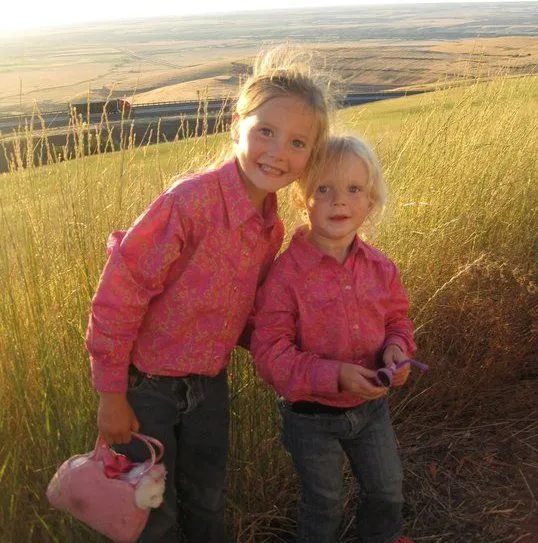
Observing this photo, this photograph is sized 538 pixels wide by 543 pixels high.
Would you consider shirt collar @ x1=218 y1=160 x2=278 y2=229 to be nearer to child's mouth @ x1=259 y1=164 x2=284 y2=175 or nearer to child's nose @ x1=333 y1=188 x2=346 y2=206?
child's mouth @ x1=259 y1=164 x2=284 y2=175

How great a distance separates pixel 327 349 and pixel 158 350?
496 millimetres

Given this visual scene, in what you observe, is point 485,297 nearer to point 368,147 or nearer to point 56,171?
point 368,147

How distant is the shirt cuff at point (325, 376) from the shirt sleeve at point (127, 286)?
49 centimetres

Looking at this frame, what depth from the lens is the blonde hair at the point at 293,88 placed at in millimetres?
2008

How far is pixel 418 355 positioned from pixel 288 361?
164 centimetres

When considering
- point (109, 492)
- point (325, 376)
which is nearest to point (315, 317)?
point (325, 376)

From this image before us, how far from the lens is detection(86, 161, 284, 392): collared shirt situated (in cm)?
184

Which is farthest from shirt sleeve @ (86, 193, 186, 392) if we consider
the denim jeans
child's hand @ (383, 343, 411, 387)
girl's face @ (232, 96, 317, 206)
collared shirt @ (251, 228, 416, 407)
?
child's hand @ (383, 343, 411, 387)

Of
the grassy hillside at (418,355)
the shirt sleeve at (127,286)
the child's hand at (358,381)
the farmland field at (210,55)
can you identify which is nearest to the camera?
the shirt sleeve at (127,286)

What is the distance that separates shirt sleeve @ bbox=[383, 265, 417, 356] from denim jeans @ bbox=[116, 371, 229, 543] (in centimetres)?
53

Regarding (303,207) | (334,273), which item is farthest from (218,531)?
(303,207)

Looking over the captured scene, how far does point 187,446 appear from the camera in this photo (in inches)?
82.9

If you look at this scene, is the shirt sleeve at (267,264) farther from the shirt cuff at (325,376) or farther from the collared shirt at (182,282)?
the shirt cuff at (325,376)

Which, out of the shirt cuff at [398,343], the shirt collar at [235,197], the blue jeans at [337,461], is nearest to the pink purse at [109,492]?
the blue jeans at [337,461]
